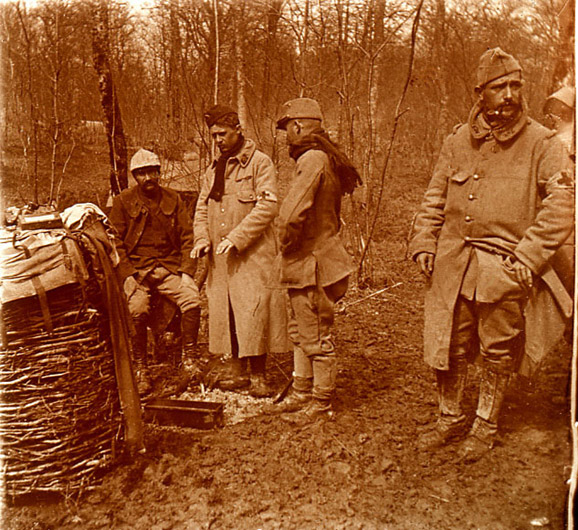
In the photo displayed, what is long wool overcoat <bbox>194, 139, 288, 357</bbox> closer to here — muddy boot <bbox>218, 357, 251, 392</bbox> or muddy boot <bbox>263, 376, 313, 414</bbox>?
muddy boot <bbox>218, 357, 251, 392</bbox>

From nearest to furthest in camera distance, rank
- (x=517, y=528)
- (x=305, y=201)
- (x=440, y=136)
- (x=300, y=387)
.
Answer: (x=517, y=528)
(x=305, y=201)
(x=300, y=387)
(x=440, y=136)

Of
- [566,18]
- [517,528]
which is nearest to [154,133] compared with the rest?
[566,18]

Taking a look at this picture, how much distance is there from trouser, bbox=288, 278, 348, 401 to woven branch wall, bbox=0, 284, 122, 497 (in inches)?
51.6

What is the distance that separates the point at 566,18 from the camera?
2.39 meters

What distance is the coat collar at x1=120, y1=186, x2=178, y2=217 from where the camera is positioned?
458cm

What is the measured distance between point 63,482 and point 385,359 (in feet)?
8.87

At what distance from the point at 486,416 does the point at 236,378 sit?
194 centimetres

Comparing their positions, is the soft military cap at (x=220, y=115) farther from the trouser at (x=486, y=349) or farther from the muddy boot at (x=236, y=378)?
the trouser at (x=486, y=349)

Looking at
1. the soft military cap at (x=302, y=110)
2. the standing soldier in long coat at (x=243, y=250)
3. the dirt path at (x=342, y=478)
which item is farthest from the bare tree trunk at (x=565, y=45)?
the standing soldier in long coat at (x=243, y=250)

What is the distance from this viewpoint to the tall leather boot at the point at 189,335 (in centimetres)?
445

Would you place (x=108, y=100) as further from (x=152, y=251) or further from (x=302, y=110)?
(x=302, y=110)

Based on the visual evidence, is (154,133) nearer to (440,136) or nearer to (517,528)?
(440,136)

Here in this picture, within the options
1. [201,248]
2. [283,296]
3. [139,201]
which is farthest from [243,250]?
[139,201]

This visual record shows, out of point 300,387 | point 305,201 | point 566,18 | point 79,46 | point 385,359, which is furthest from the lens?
point 79,46
